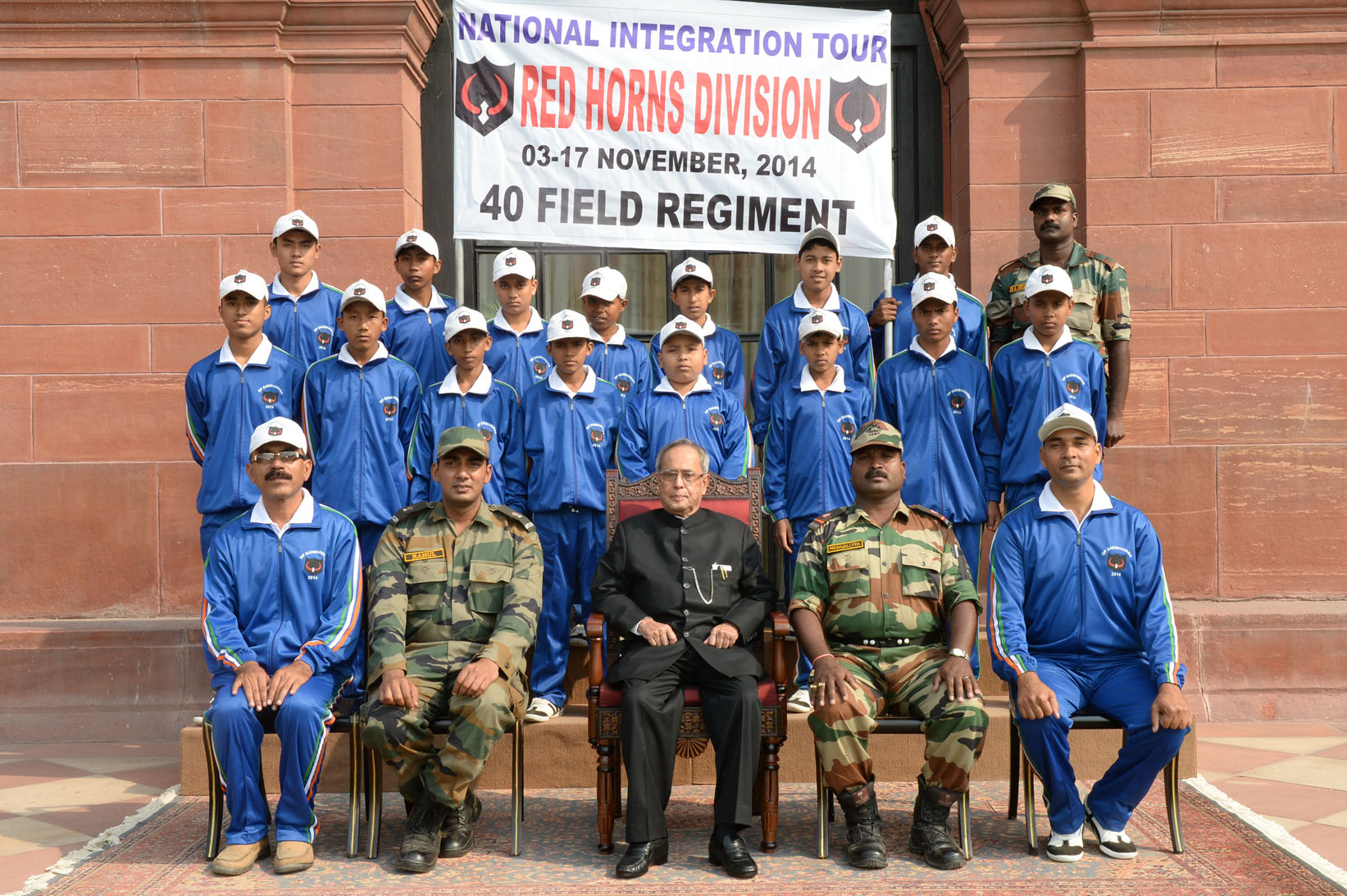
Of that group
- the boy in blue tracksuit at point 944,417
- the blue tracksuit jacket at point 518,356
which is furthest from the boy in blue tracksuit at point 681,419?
the boy in blue tracksuit at point 944,417

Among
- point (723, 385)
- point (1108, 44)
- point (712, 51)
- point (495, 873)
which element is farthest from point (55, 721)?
point (1108, 44)

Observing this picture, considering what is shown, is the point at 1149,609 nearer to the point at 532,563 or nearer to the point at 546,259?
the point at 532,563

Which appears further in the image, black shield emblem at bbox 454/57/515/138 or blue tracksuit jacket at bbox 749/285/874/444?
black shield emblem at bbox 454/57/515/138

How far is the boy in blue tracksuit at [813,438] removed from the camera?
5.75 metres

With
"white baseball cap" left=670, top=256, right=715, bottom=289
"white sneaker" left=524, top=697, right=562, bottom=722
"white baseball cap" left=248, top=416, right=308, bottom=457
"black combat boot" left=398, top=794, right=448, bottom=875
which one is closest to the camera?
"black combat boot" left=398, top=794, right=448, bottom=875

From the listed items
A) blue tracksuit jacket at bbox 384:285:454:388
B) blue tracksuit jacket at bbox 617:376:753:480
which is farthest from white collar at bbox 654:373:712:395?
blue tracksuit jacket at bbox 384:285:454:388

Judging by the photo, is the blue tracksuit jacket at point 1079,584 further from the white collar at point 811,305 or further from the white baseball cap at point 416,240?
the white baseball cap at point 416,240

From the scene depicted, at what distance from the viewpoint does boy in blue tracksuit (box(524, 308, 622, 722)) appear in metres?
5.68

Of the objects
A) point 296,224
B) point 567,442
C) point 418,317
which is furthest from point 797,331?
point 296,224

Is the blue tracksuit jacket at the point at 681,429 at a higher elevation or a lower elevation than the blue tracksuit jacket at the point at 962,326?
lower

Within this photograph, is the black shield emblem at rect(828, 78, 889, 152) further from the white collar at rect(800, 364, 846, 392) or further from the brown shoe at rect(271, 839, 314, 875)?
the brown shoe at rect(271, 839, 314, 875)

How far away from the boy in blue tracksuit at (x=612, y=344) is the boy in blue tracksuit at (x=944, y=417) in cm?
119

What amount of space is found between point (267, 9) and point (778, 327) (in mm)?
3558

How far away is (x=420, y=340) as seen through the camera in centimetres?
628
